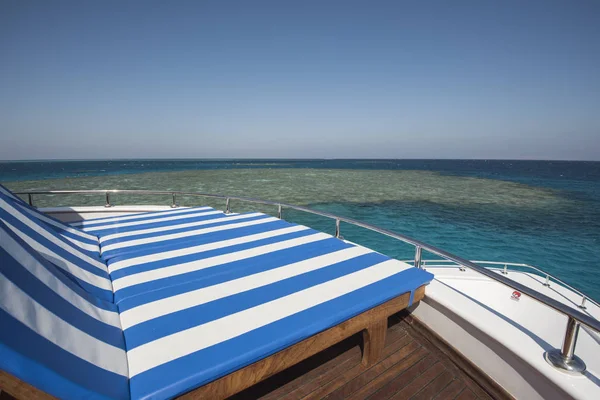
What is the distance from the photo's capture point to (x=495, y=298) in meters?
5.89

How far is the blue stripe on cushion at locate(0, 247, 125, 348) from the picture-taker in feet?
4.23

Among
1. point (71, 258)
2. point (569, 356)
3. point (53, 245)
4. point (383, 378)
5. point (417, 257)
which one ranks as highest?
point (53, 245)

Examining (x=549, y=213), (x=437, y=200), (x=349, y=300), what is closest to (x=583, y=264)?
(x=549, y=213)

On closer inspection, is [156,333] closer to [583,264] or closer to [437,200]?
[583,264]

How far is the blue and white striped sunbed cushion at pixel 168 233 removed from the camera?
10.2 feet

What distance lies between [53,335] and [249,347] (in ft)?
3.11

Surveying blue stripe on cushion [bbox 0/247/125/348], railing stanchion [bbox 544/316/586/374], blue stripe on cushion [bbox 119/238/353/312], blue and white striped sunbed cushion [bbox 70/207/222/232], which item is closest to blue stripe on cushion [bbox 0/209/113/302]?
blue stripe on cushion [bbox 119/238/353/312]

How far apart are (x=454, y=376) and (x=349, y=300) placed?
3.53ft

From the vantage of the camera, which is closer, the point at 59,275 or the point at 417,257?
the point at 59,275

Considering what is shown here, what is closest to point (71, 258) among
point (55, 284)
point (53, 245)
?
point (53, 245)

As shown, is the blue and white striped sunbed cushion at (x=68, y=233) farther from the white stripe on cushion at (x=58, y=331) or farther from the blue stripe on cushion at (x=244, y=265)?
the white stripe on cushion at (x=58, y=331)

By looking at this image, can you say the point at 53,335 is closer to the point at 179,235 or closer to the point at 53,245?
the point at 53,245

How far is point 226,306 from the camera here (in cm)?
190

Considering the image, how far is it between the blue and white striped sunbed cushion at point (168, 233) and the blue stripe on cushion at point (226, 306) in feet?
5.16
